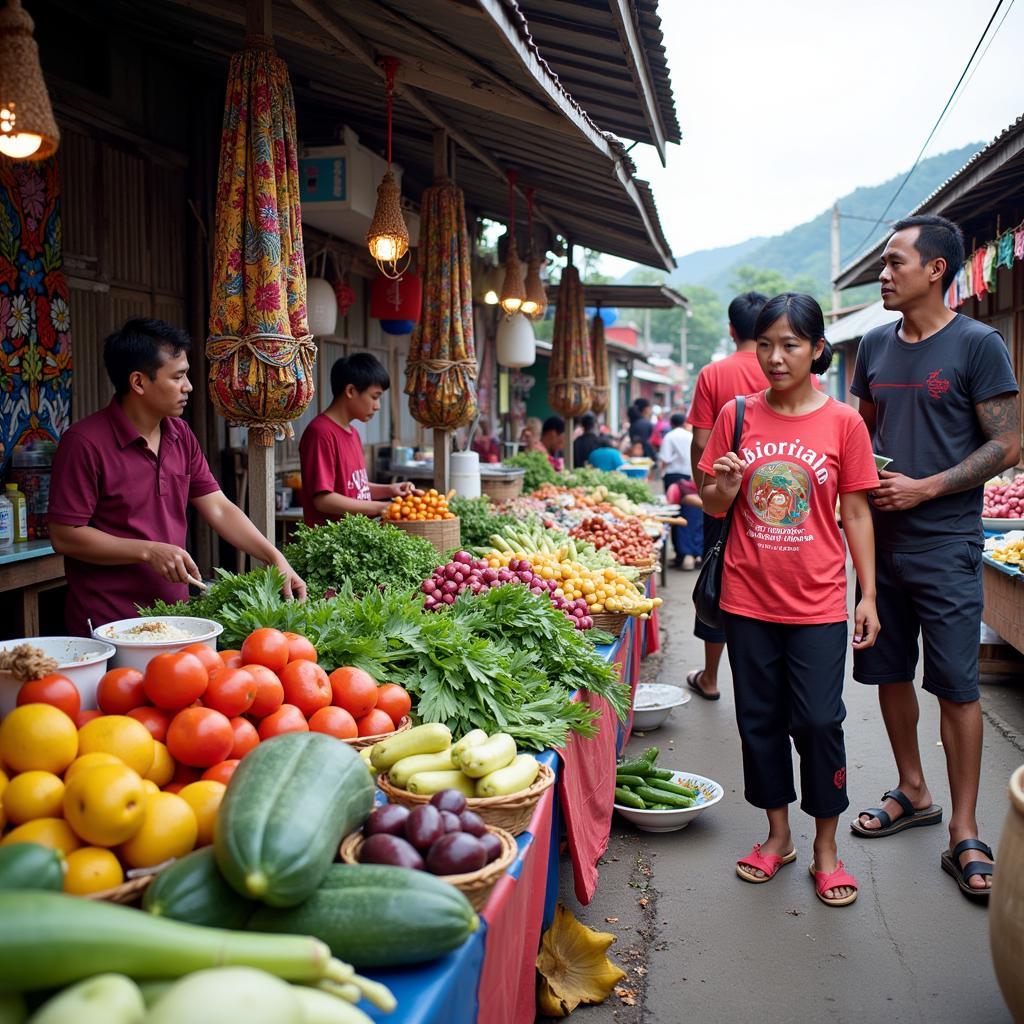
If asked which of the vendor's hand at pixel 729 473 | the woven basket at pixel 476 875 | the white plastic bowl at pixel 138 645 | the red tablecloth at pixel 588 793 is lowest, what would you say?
the red tablecloth at pixel 588 793

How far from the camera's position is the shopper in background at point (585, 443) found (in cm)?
1387

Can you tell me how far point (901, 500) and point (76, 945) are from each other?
11.0 ft

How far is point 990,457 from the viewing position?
382 centimetres

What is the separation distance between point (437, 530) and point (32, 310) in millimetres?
2609

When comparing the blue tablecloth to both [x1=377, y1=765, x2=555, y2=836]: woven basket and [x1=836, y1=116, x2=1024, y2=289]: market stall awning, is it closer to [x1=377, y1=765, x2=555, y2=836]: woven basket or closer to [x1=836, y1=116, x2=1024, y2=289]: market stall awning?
[x1=377, y1=765, x2=555, y2=836]: woven basket

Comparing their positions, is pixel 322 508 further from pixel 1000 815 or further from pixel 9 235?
pixel 1000 815

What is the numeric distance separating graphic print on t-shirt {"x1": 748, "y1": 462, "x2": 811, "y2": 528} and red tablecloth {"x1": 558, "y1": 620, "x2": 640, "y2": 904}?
0.98 meters

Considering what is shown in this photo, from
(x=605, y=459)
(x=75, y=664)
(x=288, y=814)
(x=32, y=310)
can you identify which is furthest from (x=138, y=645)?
(x=605, y=459)

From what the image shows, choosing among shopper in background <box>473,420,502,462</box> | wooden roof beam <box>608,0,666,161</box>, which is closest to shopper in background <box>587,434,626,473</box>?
shopper in background <box>473,420,502,462</box>

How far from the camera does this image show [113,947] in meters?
1.40

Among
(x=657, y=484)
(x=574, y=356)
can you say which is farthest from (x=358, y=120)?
(x=657, y=484)

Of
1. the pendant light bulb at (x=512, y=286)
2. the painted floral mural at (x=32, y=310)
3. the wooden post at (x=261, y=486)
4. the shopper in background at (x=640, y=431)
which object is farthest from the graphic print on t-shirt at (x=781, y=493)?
the shopper in background at (x=640, y=431)

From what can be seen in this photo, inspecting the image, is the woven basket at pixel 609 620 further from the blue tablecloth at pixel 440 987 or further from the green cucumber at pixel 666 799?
the blue tablecloth at pixel 440 987

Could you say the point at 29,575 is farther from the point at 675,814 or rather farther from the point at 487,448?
the point at 487,448
